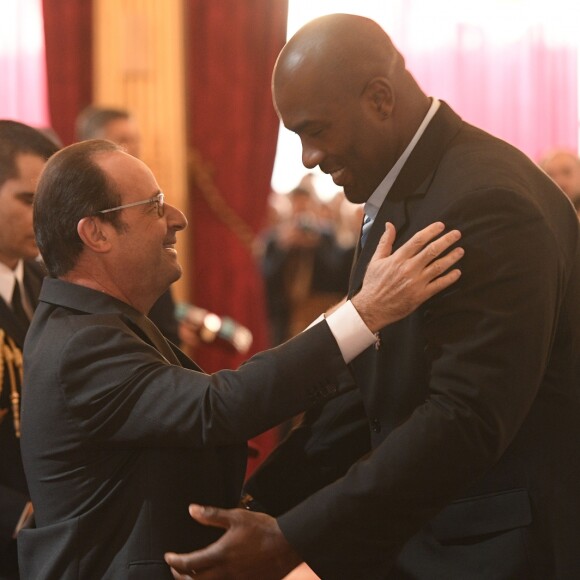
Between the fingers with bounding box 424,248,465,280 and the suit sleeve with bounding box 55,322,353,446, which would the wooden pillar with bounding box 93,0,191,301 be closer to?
the suit sleeve with bounding box 55,322,353,446

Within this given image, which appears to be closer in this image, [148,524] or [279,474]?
[148,524]

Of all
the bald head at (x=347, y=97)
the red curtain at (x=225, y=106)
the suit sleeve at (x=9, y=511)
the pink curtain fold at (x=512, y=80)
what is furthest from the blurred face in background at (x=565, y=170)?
the suit sleeve at (x=9, y=511)

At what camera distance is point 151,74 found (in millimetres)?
5656

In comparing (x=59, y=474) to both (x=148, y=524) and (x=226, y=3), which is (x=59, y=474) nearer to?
(x=148, y=524)

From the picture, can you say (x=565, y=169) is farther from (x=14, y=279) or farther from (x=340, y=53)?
(x=340, y=53)

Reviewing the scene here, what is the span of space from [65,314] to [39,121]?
169 inches

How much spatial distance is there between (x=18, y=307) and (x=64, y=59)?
3329mm

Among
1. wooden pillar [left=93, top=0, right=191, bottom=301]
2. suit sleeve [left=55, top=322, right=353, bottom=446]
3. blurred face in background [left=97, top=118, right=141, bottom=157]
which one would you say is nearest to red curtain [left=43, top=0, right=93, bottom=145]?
wooden pillar [left=93, top=0, right=191, bottom=301]

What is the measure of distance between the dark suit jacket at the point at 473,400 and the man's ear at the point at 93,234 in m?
0.52

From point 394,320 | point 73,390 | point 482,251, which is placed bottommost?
point 73,390

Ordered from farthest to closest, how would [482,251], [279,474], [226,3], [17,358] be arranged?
[226,3] → [17,358] → [279,474] → [482,251]

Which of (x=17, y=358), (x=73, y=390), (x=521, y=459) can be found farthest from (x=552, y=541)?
(x=17, y=358)

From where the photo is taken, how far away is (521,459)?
1.86 m

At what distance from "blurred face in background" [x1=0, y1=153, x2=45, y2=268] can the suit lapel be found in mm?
1079
